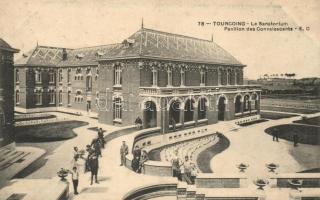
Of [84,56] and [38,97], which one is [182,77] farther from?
[38,97]

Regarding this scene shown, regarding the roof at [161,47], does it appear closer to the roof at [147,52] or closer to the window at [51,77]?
the roof at [147,52]

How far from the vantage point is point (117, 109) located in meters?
24.3

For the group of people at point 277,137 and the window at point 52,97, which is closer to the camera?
the group of people at point 277,137

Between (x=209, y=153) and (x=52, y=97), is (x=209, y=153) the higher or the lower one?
the lower one

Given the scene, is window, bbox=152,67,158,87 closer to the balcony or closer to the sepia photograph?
the sepia photograph

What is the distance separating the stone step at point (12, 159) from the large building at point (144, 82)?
811 centimetres

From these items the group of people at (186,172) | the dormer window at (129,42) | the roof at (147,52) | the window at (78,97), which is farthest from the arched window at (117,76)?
the group of people at (186,172)

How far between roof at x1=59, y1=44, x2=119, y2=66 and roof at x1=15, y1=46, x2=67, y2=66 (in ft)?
2.97

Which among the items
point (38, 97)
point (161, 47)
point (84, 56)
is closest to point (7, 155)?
point (161, 47)

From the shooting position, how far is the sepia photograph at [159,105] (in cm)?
1320

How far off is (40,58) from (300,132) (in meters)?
24.6

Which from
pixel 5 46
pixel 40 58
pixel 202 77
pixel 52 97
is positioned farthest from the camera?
pixel 52 97

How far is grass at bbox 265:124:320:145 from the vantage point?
23.1 meters

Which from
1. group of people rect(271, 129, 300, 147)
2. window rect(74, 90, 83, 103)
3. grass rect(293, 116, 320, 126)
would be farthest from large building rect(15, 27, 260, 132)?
group of people rect(271, 129, 300, 147)
